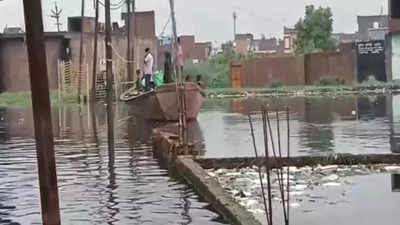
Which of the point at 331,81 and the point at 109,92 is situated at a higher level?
the point at 109,92

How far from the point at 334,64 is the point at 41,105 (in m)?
52.3

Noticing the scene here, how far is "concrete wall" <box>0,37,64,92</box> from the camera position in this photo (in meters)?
51.0

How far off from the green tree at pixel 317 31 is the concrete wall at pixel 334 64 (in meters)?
12.1

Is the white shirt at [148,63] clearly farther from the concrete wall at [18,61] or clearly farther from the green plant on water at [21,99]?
the concrete wall at [18,61]

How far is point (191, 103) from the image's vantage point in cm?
2712

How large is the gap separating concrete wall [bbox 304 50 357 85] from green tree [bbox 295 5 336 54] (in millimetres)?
12146

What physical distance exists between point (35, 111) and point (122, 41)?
52.9m

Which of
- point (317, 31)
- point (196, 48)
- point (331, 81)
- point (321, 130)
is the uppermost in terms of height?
point (317, 31)

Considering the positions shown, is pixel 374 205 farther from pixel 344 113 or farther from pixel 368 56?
pixel 368 56

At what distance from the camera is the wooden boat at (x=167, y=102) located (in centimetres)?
2655

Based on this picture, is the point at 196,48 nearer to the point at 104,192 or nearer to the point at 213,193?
the point at 104,192

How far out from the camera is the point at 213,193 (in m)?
10.3

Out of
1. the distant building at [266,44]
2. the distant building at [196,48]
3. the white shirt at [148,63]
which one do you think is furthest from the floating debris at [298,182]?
the distant building at [266,44]

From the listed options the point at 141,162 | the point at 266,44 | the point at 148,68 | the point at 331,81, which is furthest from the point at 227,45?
the point at 141,162
